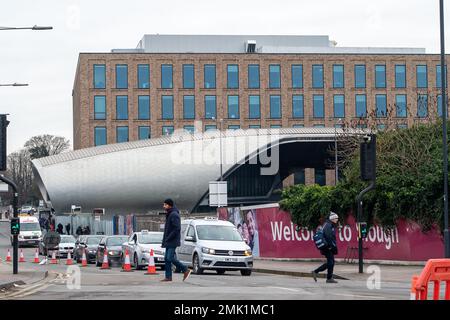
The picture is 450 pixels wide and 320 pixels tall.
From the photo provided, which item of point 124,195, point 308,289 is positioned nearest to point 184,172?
point 124,195

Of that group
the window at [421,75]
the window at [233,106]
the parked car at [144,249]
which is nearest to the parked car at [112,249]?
the parked car at [144,249]

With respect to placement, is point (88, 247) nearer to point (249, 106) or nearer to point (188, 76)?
point (188, 76)

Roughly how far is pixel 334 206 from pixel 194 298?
70.8 feet

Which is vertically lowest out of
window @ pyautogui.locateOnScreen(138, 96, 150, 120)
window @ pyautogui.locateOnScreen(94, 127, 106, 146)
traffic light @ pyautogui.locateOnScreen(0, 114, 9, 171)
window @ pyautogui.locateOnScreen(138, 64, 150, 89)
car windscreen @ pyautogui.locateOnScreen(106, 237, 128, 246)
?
car windscreen @ pyautogui.locateOnScreen(106, 237, 128, 246)

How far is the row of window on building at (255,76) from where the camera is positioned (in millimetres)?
103562

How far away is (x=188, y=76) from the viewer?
104688 millimetres

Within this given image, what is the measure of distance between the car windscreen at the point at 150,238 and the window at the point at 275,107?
7336cm

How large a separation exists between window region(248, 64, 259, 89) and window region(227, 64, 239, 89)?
1502 mm

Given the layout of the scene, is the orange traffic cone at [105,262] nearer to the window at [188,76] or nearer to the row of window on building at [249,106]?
the row of window on building at [249,106]

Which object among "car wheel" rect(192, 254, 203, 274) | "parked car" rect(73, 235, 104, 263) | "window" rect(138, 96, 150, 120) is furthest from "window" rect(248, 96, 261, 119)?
"car wheel" rect(192, 254, 203, 274)

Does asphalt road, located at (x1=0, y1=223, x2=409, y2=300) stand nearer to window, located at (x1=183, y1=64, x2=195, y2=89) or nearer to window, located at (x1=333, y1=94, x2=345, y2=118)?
window, located at (x1=183, y1=64, x2=195, y2=89)

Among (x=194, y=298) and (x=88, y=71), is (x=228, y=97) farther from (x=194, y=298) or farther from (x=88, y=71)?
(x=194, y=298)

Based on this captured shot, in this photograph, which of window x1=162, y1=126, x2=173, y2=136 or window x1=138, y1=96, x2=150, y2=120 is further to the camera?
window x1=162, y1=126, x2=173, y2=136

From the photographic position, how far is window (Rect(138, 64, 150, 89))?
10362cm
